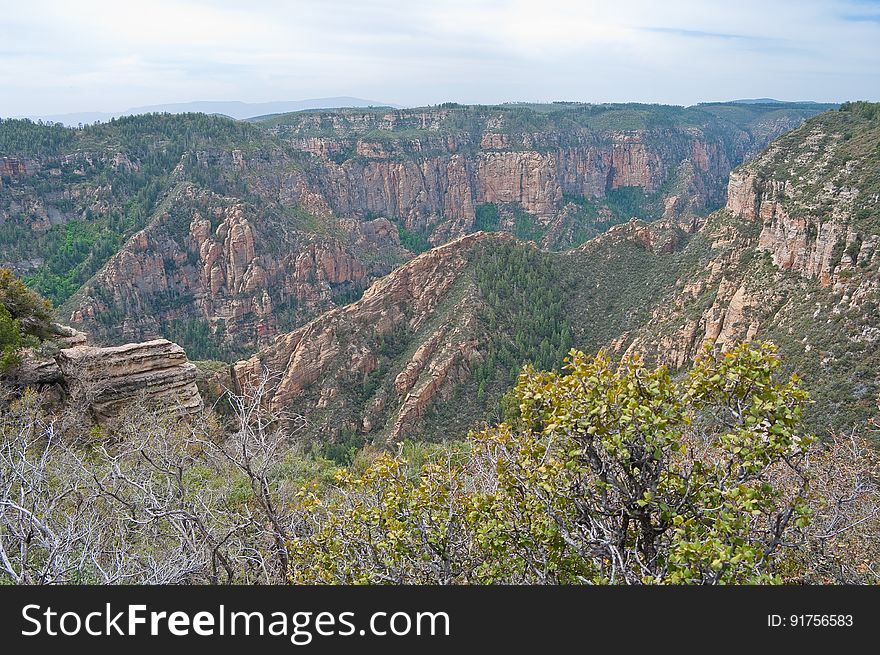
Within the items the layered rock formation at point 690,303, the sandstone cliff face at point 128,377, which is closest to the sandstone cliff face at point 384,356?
the layered rock formation at point 690,303

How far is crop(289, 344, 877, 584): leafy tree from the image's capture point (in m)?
7.28

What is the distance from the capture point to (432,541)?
879 cm

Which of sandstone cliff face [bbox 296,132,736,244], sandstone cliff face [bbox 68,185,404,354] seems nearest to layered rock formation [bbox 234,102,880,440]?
sandstone cliff face [bbox 68,185,404,354]

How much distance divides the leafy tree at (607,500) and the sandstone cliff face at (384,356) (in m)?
40.7

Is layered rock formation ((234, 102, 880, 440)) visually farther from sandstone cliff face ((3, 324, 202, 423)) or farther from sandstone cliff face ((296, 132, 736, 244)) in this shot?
sandstone cliff face ((296, 132, 736, 244))

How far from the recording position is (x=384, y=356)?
202 feet

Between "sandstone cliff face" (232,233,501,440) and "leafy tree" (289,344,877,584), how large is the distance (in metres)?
40.7

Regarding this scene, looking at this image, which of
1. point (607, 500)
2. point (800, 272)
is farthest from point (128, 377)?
point (800, 272)

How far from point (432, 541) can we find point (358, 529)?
1.47 m

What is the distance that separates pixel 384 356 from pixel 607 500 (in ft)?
177

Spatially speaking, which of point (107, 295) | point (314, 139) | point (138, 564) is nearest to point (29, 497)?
point (138, 564)

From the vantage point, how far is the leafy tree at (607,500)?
728cm

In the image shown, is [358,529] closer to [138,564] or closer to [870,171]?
[138,564]

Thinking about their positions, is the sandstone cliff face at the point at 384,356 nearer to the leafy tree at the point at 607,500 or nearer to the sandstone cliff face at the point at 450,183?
the leafy tree at the point at 607,500
